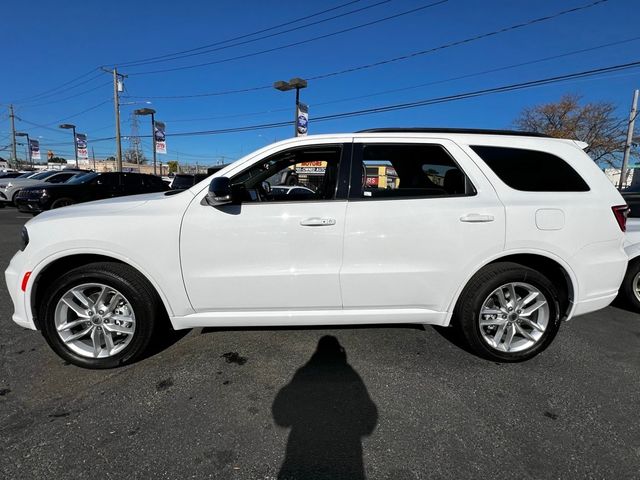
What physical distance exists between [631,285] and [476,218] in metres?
2.86

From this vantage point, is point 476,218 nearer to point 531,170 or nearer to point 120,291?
point 531,170

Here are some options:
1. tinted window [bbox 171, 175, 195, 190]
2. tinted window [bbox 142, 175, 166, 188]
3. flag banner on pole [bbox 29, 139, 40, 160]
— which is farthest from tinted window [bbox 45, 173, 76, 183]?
flag banner on pole [bbox 29, 139, 40, 160]

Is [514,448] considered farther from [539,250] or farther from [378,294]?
[539,250]

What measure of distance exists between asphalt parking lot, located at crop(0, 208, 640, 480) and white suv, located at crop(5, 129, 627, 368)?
1.13 ft

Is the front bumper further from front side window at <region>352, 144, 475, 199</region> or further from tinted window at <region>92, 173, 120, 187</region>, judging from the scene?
tinted window at <region>92, 173, 120, 187</region>

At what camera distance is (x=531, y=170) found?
310cm

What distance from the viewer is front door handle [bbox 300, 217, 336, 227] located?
284 cm

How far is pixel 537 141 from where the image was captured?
125 inches

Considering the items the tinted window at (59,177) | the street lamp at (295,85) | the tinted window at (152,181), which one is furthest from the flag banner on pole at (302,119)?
the tinted window at (59,177)

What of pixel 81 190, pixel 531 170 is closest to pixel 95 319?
pixel 531 170

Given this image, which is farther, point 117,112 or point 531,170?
point 117,112

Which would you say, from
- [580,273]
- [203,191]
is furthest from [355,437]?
[580,273]

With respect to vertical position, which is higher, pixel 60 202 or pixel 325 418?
pixel 60 202

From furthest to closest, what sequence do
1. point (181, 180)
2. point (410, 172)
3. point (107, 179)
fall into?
1. point (181, 180)
2. point (107, 179)
3. point (410, 172)
